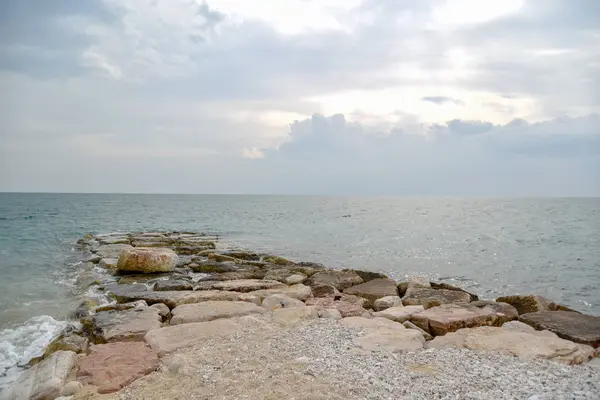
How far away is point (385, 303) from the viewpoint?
9.52 meters

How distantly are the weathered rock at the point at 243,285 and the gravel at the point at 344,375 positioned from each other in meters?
4.38

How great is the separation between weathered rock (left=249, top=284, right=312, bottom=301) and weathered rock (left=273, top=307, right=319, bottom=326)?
1500 millimetres

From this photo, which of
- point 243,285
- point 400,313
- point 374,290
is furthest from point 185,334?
point 374,290

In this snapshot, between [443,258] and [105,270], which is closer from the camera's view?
[105,270]

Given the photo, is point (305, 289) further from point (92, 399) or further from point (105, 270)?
point (105, 270)

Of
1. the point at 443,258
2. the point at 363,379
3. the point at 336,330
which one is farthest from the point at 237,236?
the point at 363,379

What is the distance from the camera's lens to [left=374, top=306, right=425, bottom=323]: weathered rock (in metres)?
8.01

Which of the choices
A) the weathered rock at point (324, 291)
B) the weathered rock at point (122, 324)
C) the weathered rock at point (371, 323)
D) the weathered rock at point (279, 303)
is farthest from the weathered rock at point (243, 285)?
the weathered rock at point (371, 323)

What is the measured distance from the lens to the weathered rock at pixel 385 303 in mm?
9453

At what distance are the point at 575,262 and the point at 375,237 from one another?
13.9 meters

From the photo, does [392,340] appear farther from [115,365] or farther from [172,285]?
[172,285]

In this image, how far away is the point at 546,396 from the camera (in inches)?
182

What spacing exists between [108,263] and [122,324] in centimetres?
895

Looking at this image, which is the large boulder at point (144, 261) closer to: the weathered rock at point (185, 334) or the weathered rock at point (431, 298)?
the weathered rock at point (185, 334)
